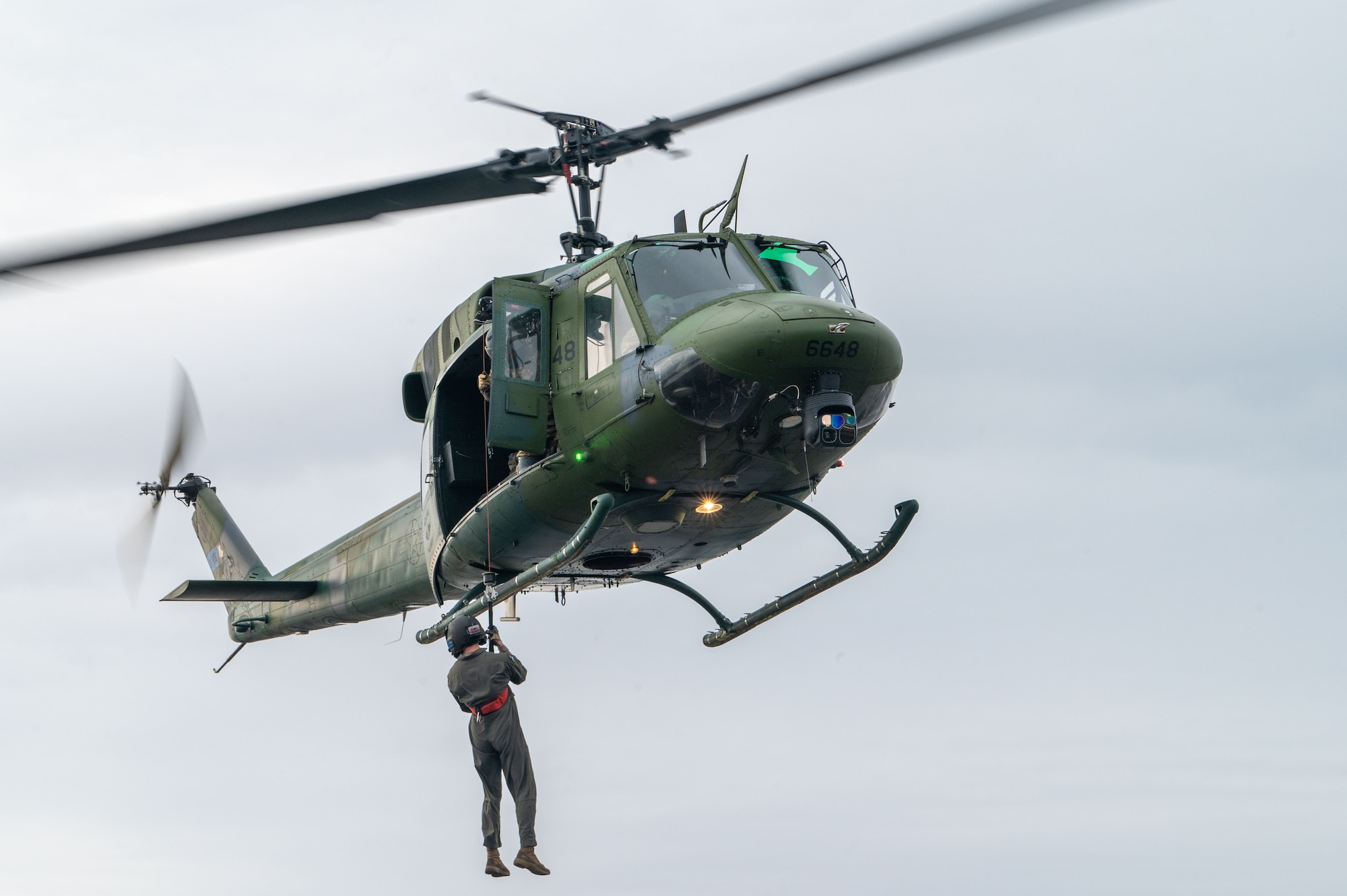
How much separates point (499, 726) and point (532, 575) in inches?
55.0

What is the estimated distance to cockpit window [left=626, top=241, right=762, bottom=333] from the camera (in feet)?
38.5

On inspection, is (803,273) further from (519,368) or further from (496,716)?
(496,716)

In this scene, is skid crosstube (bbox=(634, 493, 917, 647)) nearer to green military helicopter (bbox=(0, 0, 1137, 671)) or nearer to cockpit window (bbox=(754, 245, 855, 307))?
green military helicopter (bbox=(0, 0, 1137, 671))

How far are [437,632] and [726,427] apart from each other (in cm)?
370

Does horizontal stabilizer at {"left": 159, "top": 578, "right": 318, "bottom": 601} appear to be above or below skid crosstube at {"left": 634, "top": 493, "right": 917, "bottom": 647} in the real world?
above

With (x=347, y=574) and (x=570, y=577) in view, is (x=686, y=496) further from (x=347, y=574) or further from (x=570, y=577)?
(x=347, y=574)

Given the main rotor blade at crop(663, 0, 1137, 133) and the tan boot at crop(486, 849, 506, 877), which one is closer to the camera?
the main rotor blade at crop(663, 0, 1137, 133)

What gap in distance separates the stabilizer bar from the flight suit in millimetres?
866

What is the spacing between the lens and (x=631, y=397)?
38.0ft

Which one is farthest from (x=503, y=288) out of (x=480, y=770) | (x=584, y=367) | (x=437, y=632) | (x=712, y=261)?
(x=480, y=770)

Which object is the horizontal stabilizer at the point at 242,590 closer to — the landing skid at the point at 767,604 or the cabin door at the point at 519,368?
the landing skid at the point at 767,604

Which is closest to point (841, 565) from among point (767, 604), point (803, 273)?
point (767, 604)

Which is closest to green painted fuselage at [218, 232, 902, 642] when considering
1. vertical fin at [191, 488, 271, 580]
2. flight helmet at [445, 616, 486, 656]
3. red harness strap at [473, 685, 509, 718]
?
flight helmet at [445, 616, 486, 656]

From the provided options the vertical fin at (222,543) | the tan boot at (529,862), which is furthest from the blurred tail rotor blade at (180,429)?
the tan boot at (529,862)
